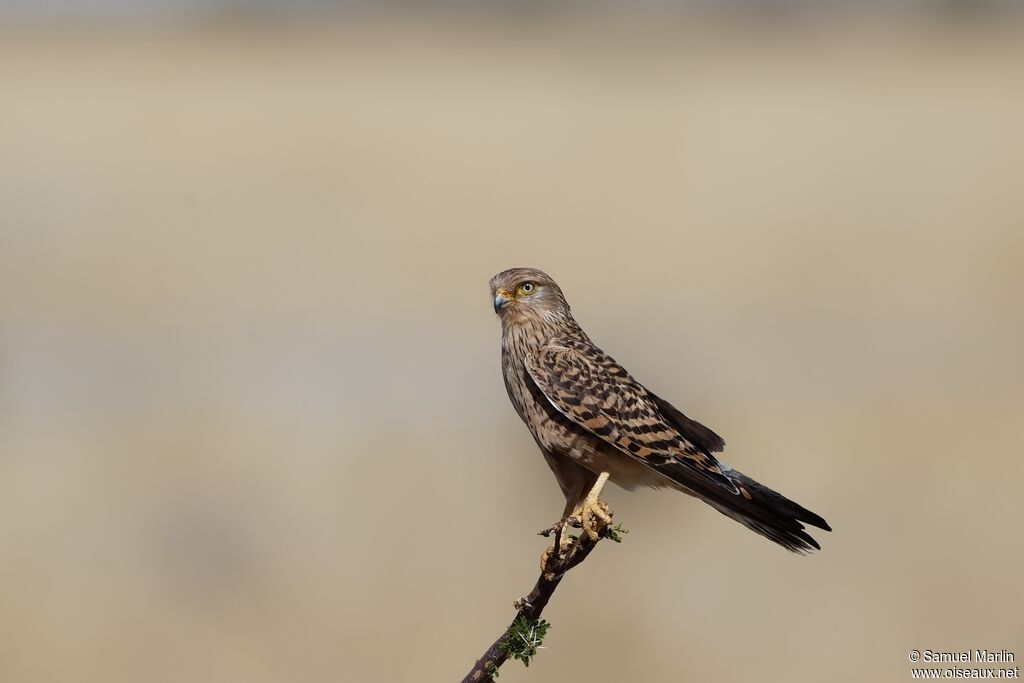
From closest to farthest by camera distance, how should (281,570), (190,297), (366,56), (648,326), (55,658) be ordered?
(55,658) < (281,570) < (648,326) < (190,297) < (366,56)

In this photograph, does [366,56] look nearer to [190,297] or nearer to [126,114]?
[126,114]

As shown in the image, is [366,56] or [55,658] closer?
[55,658]

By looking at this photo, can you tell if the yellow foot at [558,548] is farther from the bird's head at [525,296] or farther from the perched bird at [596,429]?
the bird's head at [525,296]

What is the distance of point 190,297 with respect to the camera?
12.1m

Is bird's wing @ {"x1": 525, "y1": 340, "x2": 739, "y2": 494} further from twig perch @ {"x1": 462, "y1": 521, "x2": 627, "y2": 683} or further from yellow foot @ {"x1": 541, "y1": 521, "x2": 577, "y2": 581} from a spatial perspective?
yellow foot @ {"x1": 541, "y1": 521, "x2": 577, "y2": 581}

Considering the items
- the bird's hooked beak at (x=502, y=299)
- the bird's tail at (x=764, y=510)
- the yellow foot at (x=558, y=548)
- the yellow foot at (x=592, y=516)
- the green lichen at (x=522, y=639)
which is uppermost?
the bird's hooked beak at (x=502, y=299)

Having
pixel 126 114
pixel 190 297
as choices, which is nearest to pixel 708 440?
pixel 190 297

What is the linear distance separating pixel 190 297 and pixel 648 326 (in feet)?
13.8

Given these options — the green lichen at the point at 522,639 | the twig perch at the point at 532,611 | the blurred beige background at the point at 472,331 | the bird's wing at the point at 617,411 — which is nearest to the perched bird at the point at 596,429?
the bird's wing at the point at 617,411

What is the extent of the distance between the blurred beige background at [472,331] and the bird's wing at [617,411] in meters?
3.71

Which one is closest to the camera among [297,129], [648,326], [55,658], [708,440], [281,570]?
[708,440]

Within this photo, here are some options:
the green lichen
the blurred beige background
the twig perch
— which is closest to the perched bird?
the twig perch

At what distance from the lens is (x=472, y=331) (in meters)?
11.4

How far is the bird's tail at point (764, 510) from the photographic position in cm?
391
